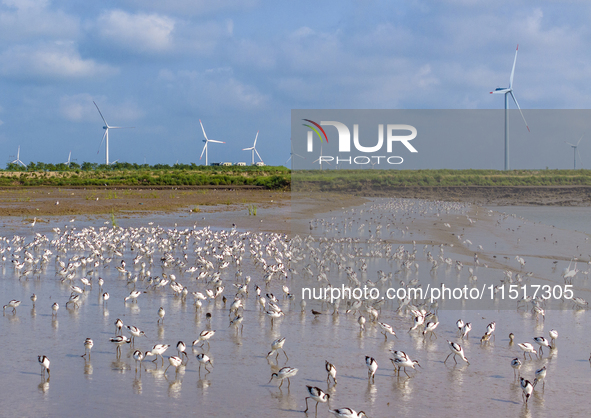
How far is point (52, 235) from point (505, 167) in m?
42.3

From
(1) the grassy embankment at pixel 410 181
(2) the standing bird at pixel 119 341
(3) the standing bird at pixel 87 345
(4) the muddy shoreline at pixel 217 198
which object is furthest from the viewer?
(1) the grassy embankment at pixel 410 181

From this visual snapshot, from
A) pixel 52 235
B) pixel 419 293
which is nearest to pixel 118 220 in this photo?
pixel 52 235

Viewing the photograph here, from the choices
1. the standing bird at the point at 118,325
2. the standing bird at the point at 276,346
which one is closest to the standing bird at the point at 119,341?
the standing bird at the point at 118,325

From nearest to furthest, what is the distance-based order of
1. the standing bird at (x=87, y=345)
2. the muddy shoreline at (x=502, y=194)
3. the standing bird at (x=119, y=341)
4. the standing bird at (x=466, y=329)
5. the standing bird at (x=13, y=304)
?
the standing bird at (x=87, y=345)
the standing bird at (x=119, y=341)
the standing bird at (x=466, y=329)
the standing bird at (x=13, y=304)
the muddy shoreline at (x=502, y=194)

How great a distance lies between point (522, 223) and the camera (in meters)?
31.7

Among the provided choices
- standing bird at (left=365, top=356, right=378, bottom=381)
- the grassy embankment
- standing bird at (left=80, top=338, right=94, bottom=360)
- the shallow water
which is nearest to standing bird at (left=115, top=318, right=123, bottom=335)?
the shallow water

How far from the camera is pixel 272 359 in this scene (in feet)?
29.0

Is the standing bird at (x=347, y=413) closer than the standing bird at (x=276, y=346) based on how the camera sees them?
Yes

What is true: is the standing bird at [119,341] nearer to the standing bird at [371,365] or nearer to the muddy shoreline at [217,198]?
the standing bird at [371,365]

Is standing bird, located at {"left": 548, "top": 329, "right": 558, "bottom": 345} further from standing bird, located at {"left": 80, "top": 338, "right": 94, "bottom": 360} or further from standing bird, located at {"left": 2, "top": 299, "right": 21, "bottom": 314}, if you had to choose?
standing bird, located at {"left": 2, "top": 299, "right": 21, "bottom": 314}

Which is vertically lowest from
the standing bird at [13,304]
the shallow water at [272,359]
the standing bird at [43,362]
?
the shallow water at [272,359]

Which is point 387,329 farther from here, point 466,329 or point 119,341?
point 119,341

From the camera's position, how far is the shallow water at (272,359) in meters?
7.32

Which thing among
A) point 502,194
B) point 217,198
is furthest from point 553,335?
point 502,194
